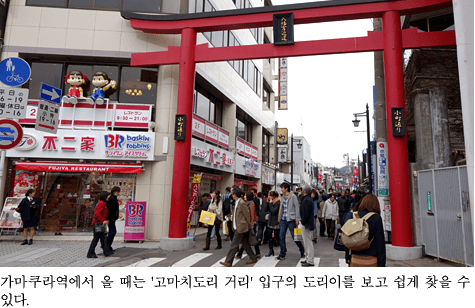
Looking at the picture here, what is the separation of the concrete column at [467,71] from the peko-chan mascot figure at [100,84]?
11782 millimetres

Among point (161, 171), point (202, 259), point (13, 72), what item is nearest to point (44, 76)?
point (13, 72)

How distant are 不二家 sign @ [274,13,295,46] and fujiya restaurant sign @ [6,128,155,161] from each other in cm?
615

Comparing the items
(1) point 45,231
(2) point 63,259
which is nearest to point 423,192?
(2) point 63,259

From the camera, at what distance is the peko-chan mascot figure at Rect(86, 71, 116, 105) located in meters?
12.1

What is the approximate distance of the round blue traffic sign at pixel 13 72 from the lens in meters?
7.11

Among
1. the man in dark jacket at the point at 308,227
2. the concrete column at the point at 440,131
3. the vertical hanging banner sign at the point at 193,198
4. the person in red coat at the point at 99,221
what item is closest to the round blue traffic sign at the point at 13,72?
the person in red coat at the point at 99,221

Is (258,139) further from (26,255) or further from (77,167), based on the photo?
(26,255)

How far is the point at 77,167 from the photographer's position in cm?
1164

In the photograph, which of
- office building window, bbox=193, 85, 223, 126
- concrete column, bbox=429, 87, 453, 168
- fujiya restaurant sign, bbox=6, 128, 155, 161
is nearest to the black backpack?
fujiya restaurant sign, bbox=6, 128, 155, 161

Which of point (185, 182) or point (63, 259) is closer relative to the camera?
point (63, 259)

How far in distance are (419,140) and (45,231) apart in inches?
579

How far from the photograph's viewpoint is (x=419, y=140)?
10609 millimetres
